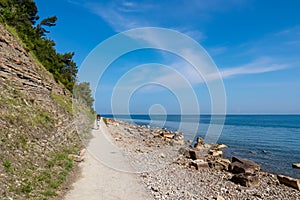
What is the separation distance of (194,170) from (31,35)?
1066 inches

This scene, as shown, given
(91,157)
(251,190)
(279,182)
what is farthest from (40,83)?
(279,182)

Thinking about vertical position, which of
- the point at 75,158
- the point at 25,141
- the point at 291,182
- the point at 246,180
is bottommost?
the point at 291,182

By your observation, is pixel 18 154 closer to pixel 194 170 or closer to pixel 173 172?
pixel 173 172

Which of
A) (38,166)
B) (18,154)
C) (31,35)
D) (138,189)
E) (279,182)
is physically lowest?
(279,182)

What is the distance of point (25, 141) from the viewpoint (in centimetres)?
988

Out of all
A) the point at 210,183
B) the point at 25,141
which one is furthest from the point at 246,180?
the point at 25,141

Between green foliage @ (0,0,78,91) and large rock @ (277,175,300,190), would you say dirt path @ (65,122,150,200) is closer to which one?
large rock @ (277,175,300,190)

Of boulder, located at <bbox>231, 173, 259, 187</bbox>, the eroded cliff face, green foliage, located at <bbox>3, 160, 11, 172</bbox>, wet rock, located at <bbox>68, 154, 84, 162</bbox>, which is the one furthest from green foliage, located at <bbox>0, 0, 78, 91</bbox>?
boulder, located at <bbox>231, 173, 259, 187</bbox>

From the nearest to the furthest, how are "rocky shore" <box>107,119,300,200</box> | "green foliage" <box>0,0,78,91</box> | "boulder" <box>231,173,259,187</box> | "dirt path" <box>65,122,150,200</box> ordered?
1. "dirt path" <box>65,122,150,200</box>
2. "rocky shore" <box>107,119,300,200</box>
3. "boulder" <box>231,173,259,187</box>
4. "green foliage" <box>0,0,78,91</box>

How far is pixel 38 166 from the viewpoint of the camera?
9.12 m

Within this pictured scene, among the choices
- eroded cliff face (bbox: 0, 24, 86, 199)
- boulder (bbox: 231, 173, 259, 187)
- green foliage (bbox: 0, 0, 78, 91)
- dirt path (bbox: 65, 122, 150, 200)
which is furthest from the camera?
green foliage (bbox: 0, 0, 78, 91)

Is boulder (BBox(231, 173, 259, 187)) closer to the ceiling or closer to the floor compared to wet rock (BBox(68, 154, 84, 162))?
closer to the floor

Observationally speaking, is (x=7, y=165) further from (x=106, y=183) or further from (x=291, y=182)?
(x=291, y=182)

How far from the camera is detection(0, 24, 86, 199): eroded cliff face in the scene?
742 cm
